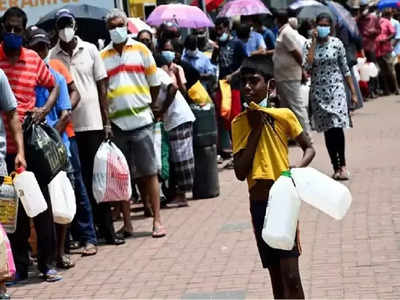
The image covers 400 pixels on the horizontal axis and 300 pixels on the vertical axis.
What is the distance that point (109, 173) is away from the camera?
959 centimetres

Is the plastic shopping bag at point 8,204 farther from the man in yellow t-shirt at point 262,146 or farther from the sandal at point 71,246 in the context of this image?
the man in yellow t-shirt at point 262,146

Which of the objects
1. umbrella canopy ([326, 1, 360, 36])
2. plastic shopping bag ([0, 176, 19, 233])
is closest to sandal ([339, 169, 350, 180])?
plastic shopping bag ([0, 176, 19, 233])

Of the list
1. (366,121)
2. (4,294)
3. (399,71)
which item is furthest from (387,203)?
(399,71)

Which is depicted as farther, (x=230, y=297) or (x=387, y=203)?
(x=387, y=203)

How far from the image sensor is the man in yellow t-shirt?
613cm

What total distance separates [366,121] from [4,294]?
41.1 feet

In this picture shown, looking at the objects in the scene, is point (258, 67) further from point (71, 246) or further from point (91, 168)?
point (71, 246)

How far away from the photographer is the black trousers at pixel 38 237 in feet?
27.7

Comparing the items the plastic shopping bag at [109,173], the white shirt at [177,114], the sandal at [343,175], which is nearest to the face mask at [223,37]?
the sandal at [343,175]

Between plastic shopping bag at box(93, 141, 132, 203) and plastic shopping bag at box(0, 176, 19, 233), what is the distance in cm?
179

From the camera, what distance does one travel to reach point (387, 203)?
1059 cm

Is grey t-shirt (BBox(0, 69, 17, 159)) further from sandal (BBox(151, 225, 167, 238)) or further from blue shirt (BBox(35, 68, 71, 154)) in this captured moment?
sandal (BBox(151, 225, 167, 238))

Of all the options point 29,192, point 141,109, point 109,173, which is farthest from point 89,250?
point 29,192

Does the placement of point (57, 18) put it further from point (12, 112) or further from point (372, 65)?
point (372, 65)
